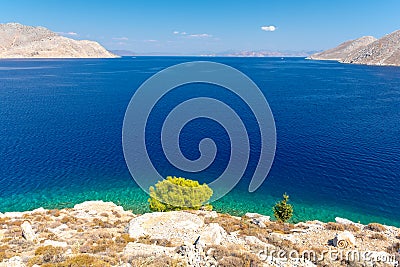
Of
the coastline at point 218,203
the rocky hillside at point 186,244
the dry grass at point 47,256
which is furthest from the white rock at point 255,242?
the coastline at point 218,203

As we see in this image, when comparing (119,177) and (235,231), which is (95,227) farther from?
(119,177)

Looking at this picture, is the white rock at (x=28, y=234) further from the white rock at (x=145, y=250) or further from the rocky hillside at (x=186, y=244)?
the white rock at (x=145, y=250)

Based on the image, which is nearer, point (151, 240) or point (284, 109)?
point (151, 240)

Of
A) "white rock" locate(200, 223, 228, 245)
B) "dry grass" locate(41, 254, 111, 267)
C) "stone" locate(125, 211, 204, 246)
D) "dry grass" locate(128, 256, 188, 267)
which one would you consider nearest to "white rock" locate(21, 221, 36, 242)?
"dry grass" locate(41, 254, 111, 267)

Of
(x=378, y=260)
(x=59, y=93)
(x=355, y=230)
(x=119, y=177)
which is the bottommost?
(x=119, y=177)

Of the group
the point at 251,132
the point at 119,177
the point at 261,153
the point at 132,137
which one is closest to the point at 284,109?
the point at 251,132

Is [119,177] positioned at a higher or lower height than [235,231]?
lower

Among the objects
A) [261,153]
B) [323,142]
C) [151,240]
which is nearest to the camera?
[151,240]

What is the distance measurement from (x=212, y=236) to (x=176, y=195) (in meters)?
13.5

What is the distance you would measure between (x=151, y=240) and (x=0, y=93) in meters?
137

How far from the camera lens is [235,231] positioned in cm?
2725

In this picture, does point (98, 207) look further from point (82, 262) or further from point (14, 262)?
point (82, 262)

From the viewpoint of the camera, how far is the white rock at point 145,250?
20631 millimetres

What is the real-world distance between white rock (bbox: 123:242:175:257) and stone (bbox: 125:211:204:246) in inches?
68.5
